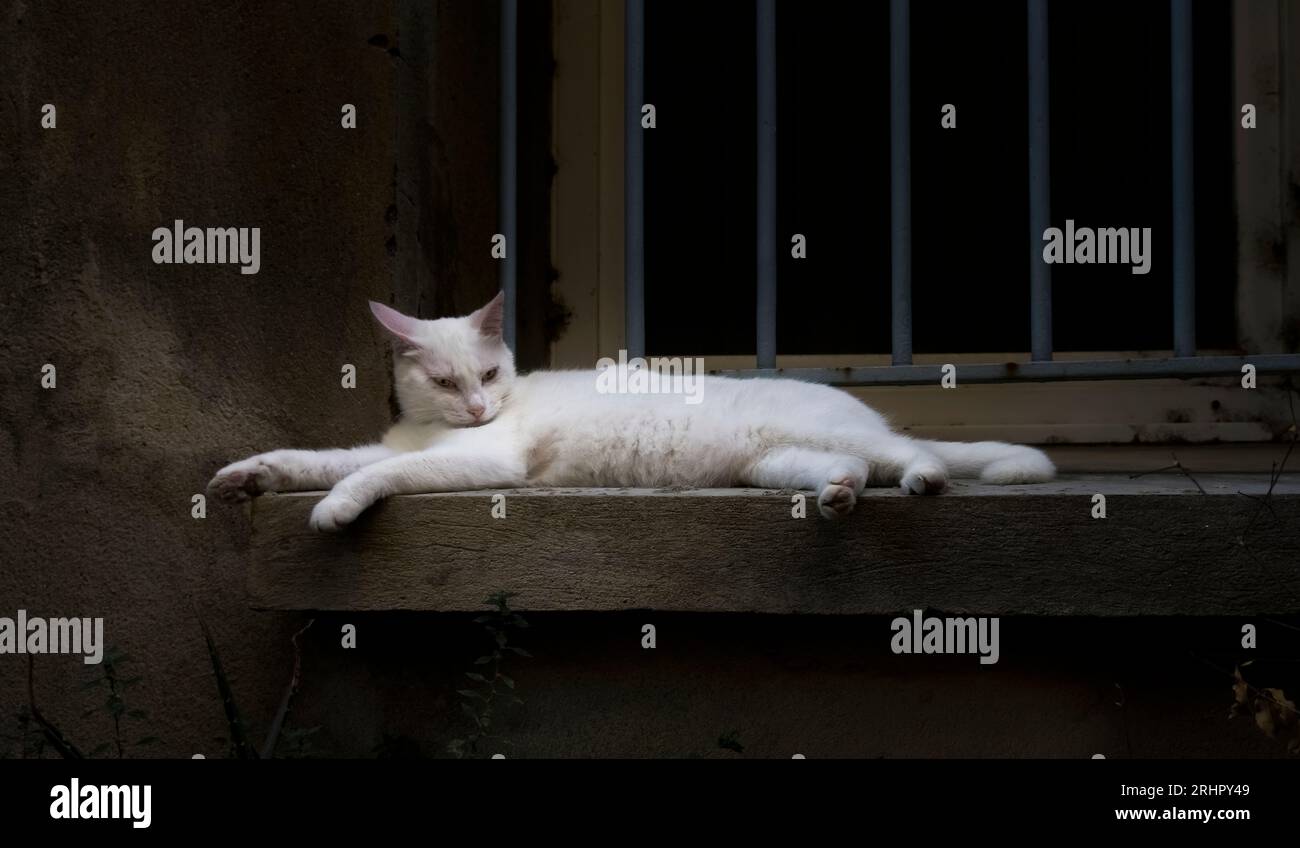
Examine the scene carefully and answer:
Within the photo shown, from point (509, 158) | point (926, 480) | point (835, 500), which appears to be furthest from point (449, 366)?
point (926, 480)

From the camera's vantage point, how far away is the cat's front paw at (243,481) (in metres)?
2.58

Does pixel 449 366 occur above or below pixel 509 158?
below

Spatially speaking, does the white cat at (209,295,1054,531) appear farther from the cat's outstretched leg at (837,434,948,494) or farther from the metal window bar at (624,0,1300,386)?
the metal window bar at (624,0,1300,386)

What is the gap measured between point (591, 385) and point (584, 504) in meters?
0.62

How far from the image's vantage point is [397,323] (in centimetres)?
276

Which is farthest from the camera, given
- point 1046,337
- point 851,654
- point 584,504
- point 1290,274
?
point 1290,274

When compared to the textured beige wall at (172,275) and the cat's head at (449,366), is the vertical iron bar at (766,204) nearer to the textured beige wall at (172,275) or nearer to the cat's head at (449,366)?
the cat's head at (449,366)

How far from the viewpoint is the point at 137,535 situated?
296cm

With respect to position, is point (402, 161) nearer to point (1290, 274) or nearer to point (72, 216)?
point (72, 216)

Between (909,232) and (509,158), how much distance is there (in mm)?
1311

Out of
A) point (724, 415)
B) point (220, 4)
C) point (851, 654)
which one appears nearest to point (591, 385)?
point (724, 415)

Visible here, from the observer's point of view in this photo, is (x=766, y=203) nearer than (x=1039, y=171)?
No

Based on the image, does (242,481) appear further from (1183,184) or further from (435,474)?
(1183,184)

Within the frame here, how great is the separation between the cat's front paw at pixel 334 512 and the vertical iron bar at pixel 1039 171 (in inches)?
78.1
